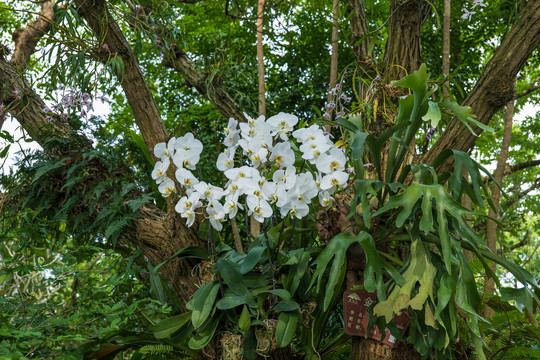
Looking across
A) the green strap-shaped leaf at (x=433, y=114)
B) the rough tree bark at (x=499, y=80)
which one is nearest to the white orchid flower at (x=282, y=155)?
the green strap-shaped leaf at (x=433, y=114)

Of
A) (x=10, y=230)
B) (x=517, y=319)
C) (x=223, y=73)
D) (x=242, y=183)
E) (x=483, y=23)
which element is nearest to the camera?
(x=242, y=183)

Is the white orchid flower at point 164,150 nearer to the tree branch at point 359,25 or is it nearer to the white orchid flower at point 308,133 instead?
the white orchid flower at point 308,133

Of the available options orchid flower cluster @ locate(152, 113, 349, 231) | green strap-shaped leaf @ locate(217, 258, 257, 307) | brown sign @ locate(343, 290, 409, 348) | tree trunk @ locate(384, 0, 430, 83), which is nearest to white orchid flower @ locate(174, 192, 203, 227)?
orchid flower cluster @ locate(152, 113, 349, 231)

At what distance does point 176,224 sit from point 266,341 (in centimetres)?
60

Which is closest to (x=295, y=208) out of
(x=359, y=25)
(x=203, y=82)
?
(x=359, y=25)

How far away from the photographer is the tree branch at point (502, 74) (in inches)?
90.0

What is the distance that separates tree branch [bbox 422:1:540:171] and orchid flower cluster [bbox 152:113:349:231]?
2.49 feet

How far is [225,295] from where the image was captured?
1882mm

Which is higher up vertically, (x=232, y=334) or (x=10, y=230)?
(x=10, y=230)

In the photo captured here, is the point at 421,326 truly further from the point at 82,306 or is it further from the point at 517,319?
the point at 82,306

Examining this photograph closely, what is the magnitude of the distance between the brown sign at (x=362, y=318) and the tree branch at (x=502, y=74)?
0.72 metres

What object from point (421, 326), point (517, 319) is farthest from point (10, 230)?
point (517, 319)

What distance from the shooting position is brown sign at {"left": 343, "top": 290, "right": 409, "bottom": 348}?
194cm

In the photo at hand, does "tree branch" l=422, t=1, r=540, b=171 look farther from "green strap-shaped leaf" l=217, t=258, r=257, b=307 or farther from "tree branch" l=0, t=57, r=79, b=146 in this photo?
"tree branch" l=0, t=57, r=79, b=146
